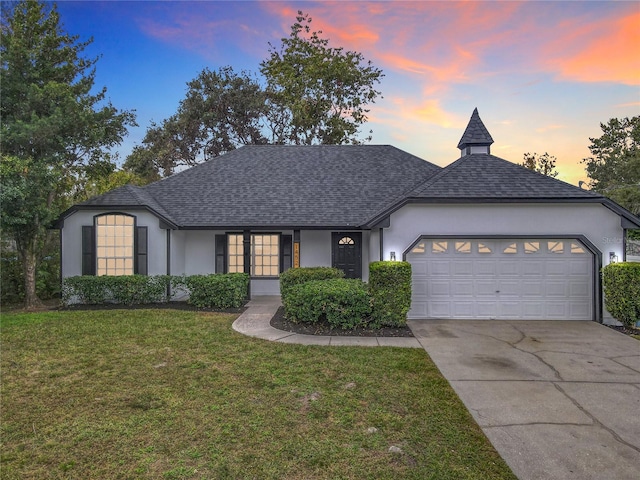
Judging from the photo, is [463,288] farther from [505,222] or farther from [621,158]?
[621,158]

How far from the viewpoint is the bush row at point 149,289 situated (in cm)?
1045

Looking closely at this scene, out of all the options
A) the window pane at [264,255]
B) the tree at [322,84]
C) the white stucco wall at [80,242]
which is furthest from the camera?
the tree at [322,84]

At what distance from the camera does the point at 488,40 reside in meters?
11.2

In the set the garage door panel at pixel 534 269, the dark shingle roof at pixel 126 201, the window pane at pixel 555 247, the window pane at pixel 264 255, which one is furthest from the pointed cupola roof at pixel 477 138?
the dark shingle roof at pixel 126 201

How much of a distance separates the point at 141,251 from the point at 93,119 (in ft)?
15.3

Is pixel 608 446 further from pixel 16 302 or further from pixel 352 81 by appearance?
pixel 352 81

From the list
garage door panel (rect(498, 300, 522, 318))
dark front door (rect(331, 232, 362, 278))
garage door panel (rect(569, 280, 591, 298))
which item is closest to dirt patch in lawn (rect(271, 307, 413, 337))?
garage door panel (rect(498, 300, 522, 318))

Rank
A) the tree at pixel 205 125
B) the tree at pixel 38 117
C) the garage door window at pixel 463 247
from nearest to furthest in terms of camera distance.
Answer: the garage door window at pixel 463 247 → the tree at pixel 38 117 → the tree at pixel 205 125

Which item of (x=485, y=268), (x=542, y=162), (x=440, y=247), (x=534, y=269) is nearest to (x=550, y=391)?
(x=485, y=268)

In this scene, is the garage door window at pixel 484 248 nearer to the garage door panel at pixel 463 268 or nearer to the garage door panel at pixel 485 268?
the garage door panel at pixel 485 268

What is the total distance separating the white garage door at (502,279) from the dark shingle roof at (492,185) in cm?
126

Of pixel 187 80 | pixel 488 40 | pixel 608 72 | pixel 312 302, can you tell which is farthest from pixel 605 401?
pixel 187 80

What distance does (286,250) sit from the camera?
42.0 ft

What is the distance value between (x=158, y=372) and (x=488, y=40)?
13.6 m
